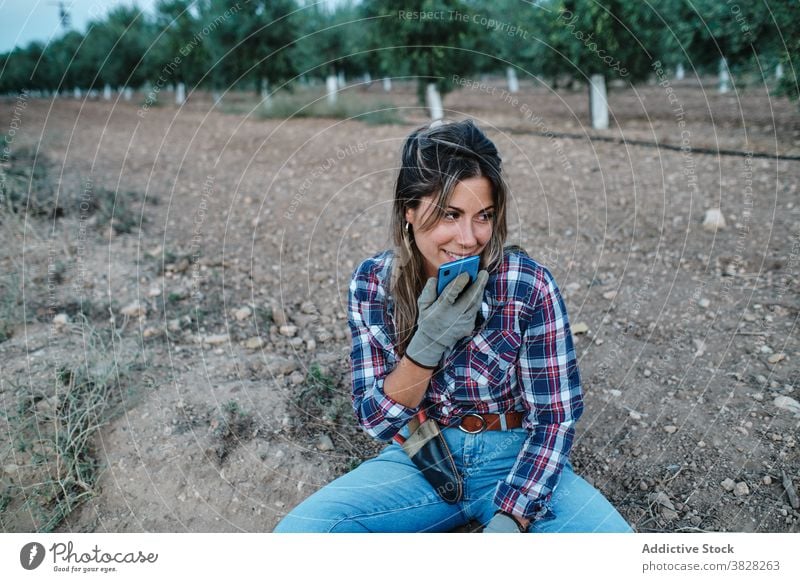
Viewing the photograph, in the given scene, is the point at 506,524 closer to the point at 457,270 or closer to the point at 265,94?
the point at 457,270

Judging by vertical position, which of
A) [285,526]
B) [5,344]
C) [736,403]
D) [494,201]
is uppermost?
[494,201]

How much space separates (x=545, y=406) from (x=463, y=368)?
30cm

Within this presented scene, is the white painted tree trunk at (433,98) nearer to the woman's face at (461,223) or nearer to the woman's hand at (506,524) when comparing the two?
the woman's face at (461,223)

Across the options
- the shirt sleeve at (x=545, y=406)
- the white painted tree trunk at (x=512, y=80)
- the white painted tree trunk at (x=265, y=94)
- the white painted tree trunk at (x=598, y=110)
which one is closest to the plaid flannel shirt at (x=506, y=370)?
the shirt sleeve at (x=545, y=406)

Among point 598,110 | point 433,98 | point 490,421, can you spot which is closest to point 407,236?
point 490,421

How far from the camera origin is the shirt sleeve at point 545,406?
1.90 meters

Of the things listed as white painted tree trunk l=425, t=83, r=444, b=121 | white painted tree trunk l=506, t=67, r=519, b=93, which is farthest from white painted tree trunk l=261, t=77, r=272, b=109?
white painted tree trunk l=506, t=67, r=519, b=93

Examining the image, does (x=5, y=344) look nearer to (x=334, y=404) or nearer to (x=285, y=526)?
(x=334, y=404)

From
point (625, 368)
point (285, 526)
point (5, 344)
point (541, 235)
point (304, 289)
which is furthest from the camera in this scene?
point (541, 235)

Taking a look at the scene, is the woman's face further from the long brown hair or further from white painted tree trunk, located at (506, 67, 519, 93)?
white painted tree trunk, located at (506, 67, 519, 93)

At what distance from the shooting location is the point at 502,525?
74.9 inches

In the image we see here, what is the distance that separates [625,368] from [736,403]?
0.58 metres

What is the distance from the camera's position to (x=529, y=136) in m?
9.11
